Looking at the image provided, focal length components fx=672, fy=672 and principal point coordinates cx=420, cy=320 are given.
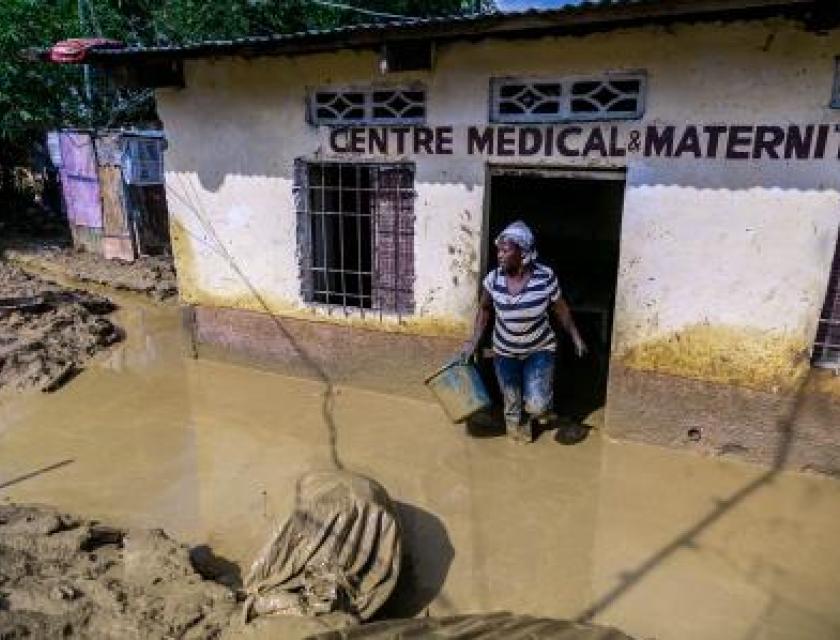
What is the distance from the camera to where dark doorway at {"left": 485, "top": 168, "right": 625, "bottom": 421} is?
6859mm

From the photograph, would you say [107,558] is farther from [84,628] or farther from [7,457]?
[7,457]

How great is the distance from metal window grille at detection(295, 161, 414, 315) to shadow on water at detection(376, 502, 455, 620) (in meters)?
2.33

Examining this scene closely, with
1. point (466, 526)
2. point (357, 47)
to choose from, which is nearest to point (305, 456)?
point (466, 526)

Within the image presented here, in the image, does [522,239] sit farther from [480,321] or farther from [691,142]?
[691,142]

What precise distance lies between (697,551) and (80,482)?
4801mm

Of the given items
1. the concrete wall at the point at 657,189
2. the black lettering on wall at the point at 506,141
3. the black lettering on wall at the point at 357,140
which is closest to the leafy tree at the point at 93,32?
the concrete wall at the point at 657,189

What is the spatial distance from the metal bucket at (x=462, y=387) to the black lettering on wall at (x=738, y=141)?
266 centimetres

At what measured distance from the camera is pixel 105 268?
11.4 metres

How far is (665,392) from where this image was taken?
5.74 m

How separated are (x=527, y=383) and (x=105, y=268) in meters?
8.48

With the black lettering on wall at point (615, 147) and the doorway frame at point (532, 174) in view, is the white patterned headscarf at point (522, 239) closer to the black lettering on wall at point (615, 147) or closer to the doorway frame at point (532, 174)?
the doorway frame at point (532, 174)

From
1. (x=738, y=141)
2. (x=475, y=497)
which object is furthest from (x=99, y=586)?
(x=738, y=141)

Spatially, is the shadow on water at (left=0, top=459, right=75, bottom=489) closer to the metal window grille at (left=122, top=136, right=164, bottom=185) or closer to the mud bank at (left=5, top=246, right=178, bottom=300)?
the mud bank at (left=5, top=246, right=178, bottom=300)

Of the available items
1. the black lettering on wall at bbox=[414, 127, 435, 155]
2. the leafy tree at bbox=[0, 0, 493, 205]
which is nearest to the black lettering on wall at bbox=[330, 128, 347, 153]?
the black lettering on wall at bbox=[414, 127, 435, 155]
